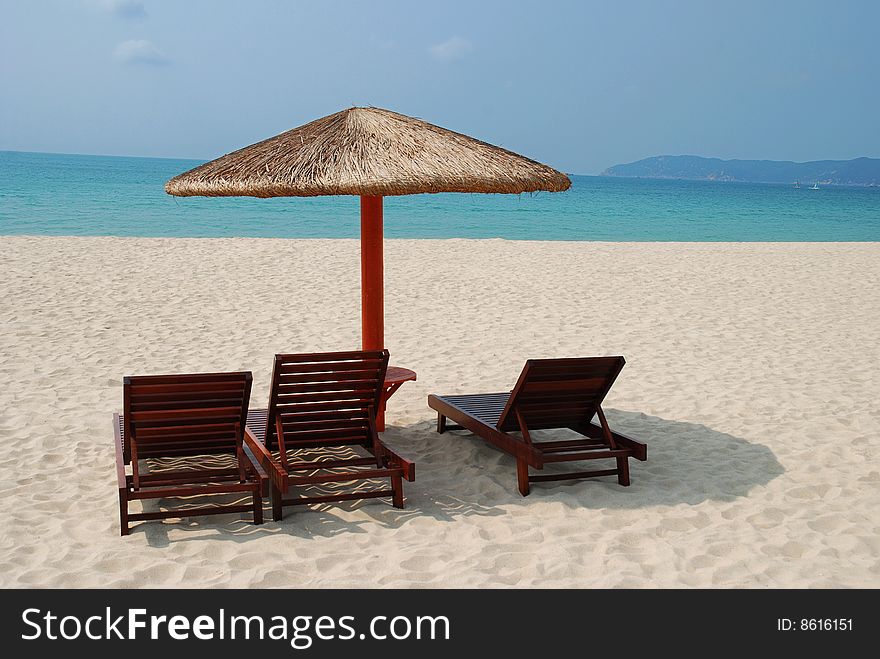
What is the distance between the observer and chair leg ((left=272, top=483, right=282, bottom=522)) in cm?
436

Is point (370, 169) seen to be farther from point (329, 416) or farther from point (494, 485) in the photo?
point (494, 485)

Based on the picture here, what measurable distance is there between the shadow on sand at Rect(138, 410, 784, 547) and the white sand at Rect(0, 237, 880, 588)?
20mm

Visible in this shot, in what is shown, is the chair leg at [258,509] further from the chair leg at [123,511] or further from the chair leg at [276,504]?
the chair leg at [123,511]

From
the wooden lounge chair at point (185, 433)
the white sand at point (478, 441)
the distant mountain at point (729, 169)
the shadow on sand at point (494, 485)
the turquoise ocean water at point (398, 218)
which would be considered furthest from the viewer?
the distant mountain at point (729, 169)

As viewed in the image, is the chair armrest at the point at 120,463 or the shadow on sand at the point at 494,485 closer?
the chair armrest at the point at 120,463

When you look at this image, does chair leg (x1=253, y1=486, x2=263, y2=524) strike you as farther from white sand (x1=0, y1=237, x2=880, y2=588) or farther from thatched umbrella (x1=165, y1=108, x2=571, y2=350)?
thatched umbrella (x1=165, y1=108, x2=571, y2=350)

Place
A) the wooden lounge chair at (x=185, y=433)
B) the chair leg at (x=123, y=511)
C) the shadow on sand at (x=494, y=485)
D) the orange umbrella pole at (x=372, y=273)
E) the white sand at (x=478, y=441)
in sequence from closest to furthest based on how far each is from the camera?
the white sand at (x=478, y=441)
the chair leg at (x=123, y=511)
the wooden lounge chair at (x=185, y=433)
the shadow on sand at (x=494, y=485)
the orange umbrella pole at (x=372, y=273)

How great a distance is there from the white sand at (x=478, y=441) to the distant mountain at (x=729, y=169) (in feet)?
587

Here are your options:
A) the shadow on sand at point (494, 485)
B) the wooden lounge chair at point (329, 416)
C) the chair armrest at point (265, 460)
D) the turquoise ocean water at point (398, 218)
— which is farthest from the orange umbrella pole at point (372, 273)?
the turquoise ocean water at point (398, 218)

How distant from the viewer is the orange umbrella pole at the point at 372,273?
559 cm

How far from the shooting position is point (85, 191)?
47.0 metres

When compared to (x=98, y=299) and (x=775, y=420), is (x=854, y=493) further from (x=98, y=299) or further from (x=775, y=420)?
(x=98, y=299)

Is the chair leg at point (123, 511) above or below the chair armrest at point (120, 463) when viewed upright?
below

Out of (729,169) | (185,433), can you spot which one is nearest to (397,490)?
(185,433)
